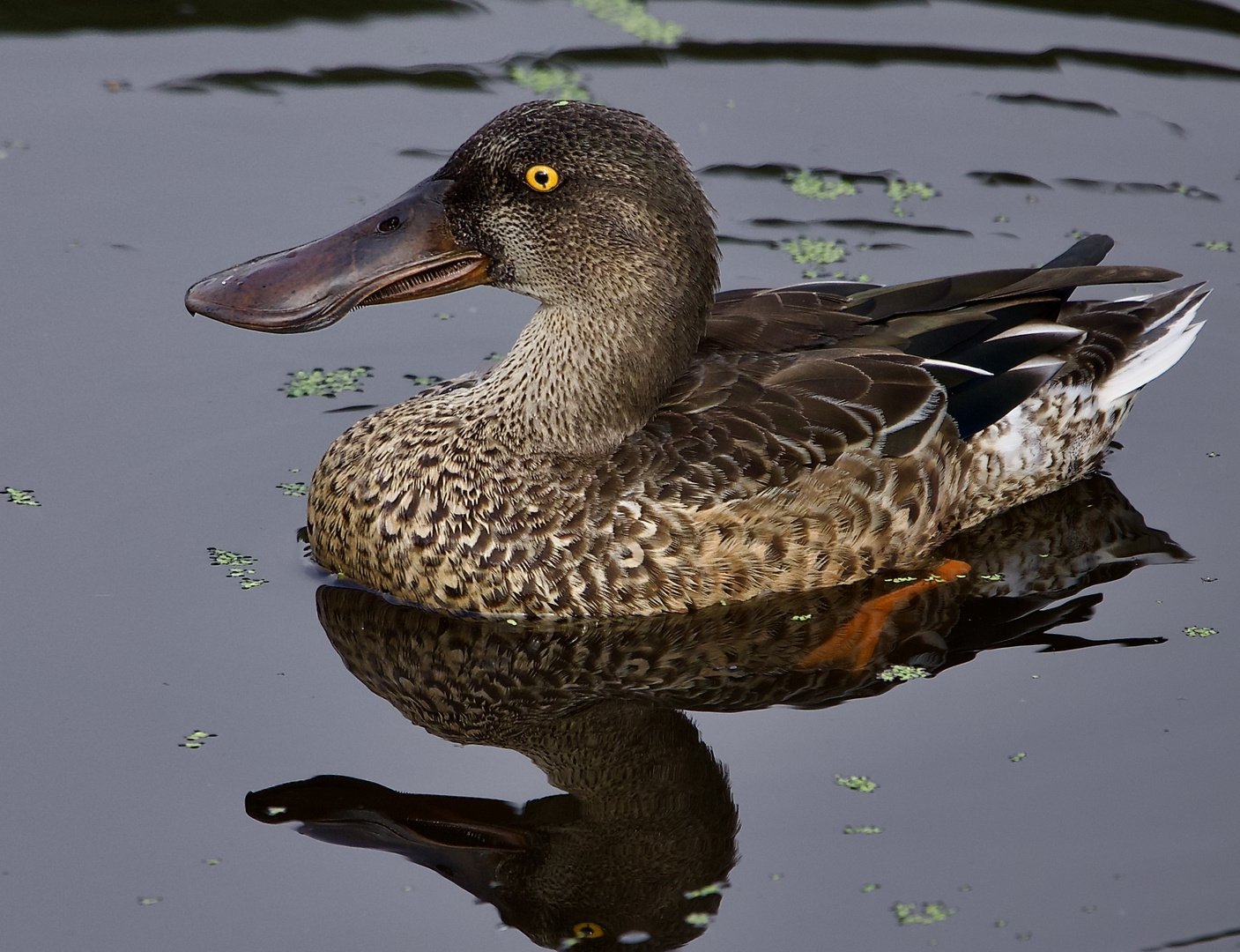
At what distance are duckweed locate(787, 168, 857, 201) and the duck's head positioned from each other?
3.59 metres

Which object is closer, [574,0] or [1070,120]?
[1070,120]

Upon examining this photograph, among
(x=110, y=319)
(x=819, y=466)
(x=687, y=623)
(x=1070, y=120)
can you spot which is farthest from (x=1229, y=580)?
(x=110, y=319)

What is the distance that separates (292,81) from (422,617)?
17.3ft

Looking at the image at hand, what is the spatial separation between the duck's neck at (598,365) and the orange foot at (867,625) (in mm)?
1246

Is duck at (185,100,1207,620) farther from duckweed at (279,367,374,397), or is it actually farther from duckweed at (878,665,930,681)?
duckweed at (279,367,374,397)

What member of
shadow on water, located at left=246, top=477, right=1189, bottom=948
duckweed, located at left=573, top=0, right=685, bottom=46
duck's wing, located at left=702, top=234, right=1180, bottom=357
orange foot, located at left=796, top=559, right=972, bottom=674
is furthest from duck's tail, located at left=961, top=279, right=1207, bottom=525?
duckweed, located at left=573, top=0, right=685, bottom=46

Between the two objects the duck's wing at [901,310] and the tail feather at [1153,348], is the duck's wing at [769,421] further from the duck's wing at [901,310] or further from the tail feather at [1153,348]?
the tail feather at [1153,348]

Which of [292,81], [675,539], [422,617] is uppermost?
[292,81]

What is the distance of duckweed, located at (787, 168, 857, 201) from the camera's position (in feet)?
34.1

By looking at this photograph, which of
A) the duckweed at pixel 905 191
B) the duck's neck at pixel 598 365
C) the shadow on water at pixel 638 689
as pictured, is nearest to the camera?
the shadow on water at pixel 638 689

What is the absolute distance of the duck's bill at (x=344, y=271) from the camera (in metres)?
6.94

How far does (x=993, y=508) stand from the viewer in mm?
8016

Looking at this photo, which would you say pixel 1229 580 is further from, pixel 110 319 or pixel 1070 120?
pixel 110 319

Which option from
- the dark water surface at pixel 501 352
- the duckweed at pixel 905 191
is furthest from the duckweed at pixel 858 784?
the duckweed at pixel 905 191
